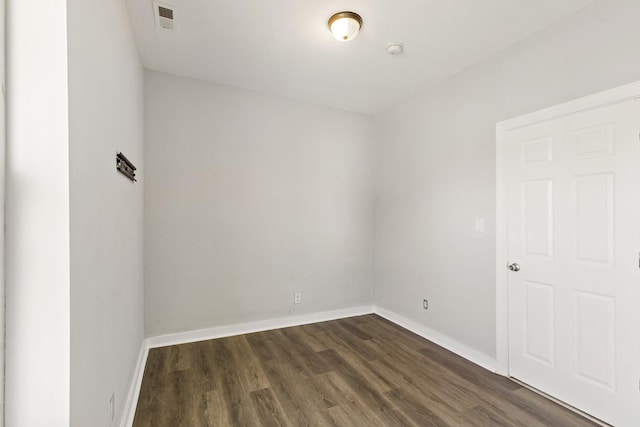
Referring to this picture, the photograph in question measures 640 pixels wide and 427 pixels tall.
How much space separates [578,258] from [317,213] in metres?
2.54

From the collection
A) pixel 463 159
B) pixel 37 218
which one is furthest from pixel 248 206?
pixel 37 218

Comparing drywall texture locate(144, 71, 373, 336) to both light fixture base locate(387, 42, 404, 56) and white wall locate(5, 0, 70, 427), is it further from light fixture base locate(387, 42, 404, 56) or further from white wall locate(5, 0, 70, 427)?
white wall locate(5, 0, 70, 427)

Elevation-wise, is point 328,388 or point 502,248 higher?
point 502,248

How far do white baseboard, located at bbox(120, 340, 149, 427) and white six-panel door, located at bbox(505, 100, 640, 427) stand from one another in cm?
284

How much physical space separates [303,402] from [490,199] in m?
2.27

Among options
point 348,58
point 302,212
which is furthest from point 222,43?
point 302,212

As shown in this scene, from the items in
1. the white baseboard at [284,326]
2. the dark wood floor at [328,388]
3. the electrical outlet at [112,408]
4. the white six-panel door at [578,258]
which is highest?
the white six-panel door at [578,258]

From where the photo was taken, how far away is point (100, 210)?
4.39ft

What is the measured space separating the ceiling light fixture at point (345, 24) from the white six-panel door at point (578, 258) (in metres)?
1.54

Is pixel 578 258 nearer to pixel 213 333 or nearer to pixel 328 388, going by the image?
pixel 328 388

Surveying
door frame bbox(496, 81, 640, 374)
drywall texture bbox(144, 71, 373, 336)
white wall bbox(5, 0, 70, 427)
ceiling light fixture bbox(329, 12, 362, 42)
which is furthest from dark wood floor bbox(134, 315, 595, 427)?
ceiling light fixture bbox(329, 12, 362, 42)

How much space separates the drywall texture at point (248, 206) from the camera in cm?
298

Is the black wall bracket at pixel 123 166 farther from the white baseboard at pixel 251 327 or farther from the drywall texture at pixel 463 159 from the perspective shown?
the drywall texture at pixel 463 159

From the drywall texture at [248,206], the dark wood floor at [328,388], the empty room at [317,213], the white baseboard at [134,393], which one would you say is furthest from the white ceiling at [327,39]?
the dark wood floor at [328,388]
